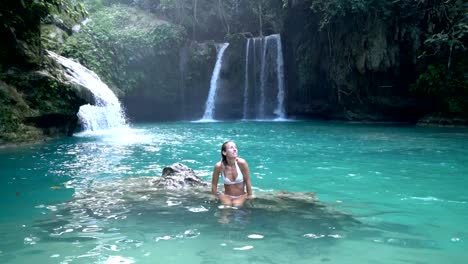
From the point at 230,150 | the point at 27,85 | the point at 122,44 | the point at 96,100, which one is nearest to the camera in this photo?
the point at 230,150

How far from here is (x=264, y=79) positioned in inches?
1140

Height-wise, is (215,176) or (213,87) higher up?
(213,87)

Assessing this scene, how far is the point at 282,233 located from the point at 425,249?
160cm

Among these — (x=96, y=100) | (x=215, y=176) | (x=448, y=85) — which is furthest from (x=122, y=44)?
(x=215, y=176)

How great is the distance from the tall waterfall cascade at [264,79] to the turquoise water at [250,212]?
1678cm

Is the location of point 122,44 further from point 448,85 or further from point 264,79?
point 448,85

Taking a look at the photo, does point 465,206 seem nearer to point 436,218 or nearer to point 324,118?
point 436,218

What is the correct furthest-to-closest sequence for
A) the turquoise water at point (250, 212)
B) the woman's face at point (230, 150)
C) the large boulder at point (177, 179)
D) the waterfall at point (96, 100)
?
the waterfall at point (96, 100) → the large boulder at point (177, 179) → the woman's face at point (230, 150) → the turquoise water at point (250, 212)

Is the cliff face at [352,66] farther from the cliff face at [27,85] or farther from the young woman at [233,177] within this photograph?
the young woman at [233,177]

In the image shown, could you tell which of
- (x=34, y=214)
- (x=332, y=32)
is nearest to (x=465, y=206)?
(x=34, y=214)

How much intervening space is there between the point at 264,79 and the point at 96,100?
1434 centimetres

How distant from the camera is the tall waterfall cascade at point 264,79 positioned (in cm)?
2848

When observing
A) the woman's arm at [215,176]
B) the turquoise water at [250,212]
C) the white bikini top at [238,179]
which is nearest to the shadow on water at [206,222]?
the turquoise water at [250,212]

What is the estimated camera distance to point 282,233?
521 cm
